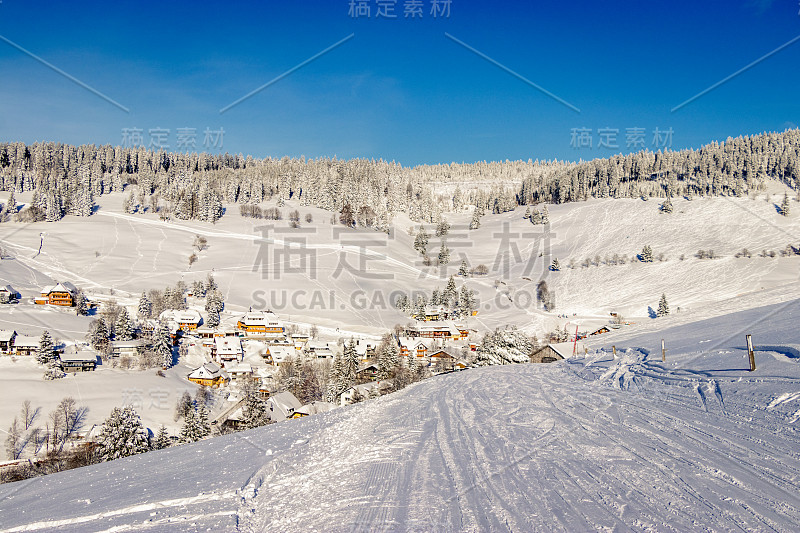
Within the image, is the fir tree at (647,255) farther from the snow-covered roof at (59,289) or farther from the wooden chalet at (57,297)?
the snow-covered roof at (59,289)

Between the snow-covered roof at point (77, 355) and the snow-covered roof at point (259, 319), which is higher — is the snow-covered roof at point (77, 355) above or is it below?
below

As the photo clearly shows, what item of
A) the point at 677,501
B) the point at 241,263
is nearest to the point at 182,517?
the point at 677,501

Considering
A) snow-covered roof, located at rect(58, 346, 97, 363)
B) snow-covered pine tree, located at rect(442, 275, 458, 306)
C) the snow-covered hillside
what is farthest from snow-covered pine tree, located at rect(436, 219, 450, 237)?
the snow-covered hillside

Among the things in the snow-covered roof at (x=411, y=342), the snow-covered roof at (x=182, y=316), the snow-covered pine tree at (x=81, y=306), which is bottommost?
the snow-covered roof at (x=411, y=342)

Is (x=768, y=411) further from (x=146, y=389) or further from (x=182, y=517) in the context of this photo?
(x=146, y=389)

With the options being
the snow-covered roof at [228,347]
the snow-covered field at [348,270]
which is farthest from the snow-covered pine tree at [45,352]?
the snow-covered roof at [228,347]

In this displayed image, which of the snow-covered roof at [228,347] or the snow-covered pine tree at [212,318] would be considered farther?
the snow-covered pine tree at [212,318]
